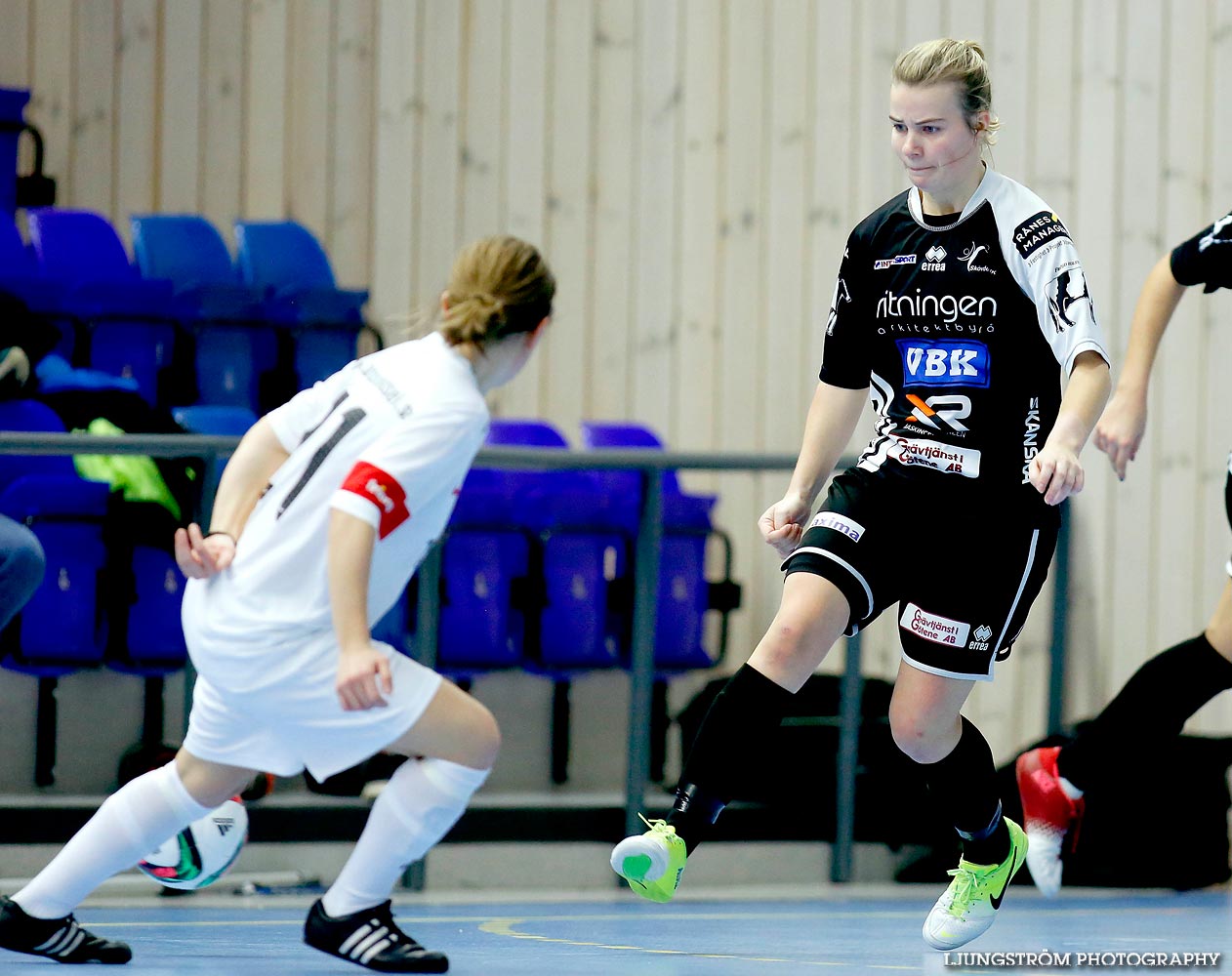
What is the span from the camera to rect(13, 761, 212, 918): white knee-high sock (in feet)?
Result: 9.90

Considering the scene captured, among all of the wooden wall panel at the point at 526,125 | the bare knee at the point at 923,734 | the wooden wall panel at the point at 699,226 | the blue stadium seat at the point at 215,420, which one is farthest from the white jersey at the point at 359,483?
the wooden wall panel at the point at 526,125

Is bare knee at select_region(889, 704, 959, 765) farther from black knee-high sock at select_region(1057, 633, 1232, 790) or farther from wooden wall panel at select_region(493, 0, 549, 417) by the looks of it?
wooden wall panel at select_region(493, 0, 549, 417)

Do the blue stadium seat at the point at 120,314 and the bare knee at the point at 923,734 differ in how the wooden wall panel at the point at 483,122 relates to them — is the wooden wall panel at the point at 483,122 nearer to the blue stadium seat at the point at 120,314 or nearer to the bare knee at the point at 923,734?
the blue stadium seat at the point at 120,314

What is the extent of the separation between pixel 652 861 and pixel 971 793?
79 centimetres

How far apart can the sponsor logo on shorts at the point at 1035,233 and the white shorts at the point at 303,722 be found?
131 cm

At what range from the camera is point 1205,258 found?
11.5 ft

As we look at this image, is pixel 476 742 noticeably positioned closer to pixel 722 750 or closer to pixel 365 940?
pixel 365 940

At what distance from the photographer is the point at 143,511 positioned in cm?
520

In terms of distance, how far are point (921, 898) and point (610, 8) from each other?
158 inches

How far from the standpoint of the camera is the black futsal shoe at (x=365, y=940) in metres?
3.01

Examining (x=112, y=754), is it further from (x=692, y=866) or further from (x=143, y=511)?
(x=692, y=866)

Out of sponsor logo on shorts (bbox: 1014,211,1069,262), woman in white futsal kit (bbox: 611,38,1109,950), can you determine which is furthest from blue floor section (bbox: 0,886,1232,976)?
sponsor logo on shorts (bbox: 1014,211,1069,262)

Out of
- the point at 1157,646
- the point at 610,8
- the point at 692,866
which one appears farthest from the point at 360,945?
the point at 610,8

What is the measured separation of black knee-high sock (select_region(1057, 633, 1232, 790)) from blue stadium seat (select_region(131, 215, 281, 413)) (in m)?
3.69
